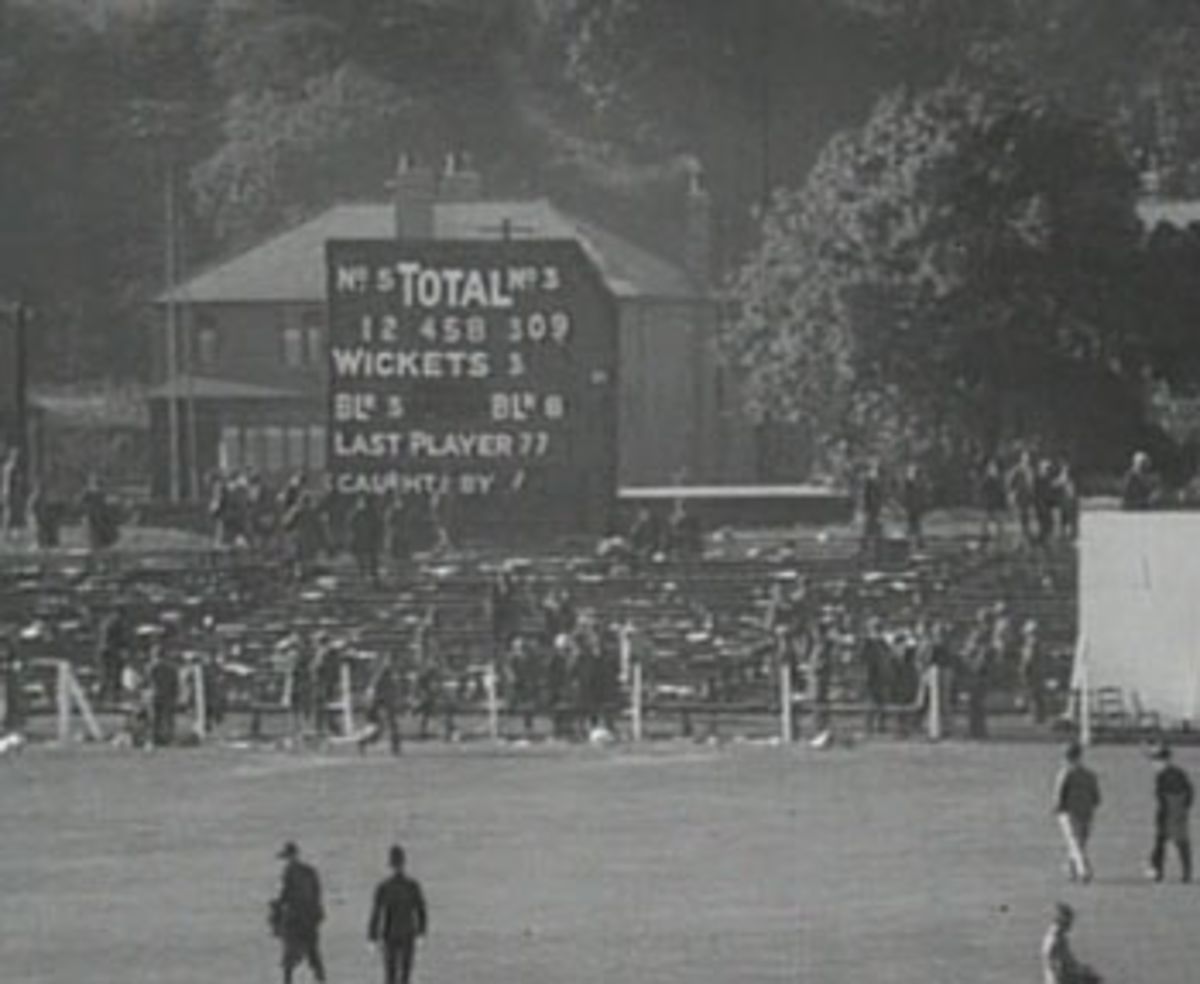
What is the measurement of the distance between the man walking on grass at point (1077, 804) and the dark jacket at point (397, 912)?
9284 millimetres

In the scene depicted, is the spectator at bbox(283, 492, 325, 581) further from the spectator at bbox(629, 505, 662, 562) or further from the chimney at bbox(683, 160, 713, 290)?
the chimney at bbox(683, 160, 713, 290)

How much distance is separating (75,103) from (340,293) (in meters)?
63.2

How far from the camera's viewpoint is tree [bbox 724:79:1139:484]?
3169 inches

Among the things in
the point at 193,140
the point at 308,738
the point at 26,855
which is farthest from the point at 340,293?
the point at 193,140

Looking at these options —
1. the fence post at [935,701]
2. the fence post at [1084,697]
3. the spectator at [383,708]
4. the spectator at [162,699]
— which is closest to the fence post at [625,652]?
the spectator at [383,708]

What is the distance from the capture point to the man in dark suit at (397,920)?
33031 millimetres

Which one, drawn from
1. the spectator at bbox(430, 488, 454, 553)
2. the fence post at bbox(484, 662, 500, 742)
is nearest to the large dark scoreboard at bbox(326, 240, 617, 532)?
the spectator at bbox(430, 488, 454, 553)

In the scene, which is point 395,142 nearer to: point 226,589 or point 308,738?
point 226,589

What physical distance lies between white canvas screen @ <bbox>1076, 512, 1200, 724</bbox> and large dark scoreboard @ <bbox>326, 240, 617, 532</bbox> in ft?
34.1

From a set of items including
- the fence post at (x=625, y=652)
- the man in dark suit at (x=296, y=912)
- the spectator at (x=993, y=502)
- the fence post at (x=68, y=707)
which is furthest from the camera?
the spectator at (x=993, y=502)

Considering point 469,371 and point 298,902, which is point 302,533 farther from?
point 298,902

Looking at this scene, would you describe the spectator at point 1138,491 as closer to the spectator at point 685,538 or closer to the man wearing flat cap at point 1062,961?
the spectator at point 685,538

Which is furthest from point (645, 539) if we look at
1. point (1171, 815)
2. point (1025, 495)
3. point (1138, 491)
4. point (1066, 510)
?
point (1171, 815)

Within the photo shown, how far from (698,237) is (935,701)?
53765 mm
